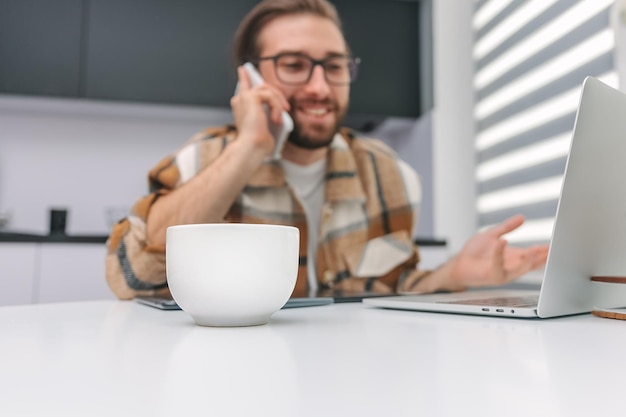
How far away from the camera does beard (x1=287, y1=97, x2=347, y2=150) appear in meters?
1.59

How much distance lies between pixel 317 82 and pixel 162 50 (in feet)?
3.26

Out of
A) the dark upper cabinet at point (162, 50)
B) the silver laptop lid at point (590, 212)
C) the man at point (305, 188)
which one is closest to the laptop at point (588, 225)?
the silver laptop lid at point (590, 212)

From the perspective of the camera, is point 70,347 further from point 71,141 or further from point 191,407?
point 71,141

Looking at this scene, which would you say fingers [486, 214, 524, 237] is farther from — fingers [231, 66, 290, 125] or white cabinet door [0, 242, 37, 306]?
white cabinet door [0, 242, 37, 306]

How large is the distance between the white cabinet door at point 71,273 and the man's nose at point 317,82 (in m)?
0.94

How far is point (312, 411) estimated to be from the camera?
0.72ft

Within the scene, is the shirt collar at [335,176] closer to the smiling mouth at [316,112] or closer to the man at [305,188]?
the man at [305,188]

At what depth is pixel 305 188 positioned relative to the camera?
1631 mm

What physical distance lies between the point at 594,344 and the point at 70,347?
37 centimetres

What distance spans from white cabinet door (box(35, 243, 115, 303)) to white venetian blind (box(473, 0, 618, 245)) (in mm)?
1419

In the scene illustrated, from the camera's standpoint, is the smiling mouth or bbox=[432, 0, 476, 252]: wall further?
bbox=[432, 0, 476, 252]: wall

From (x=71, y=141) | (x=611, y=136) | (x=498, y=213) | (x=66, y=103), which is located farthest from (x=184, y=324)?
(x=71, y=141)

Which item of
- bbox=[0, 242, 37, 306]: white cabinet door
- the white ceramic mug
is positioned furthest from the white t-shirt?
the white ceramic mug

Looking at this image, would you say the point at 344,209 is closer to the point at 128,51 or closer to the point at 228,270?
the point at 228,270
